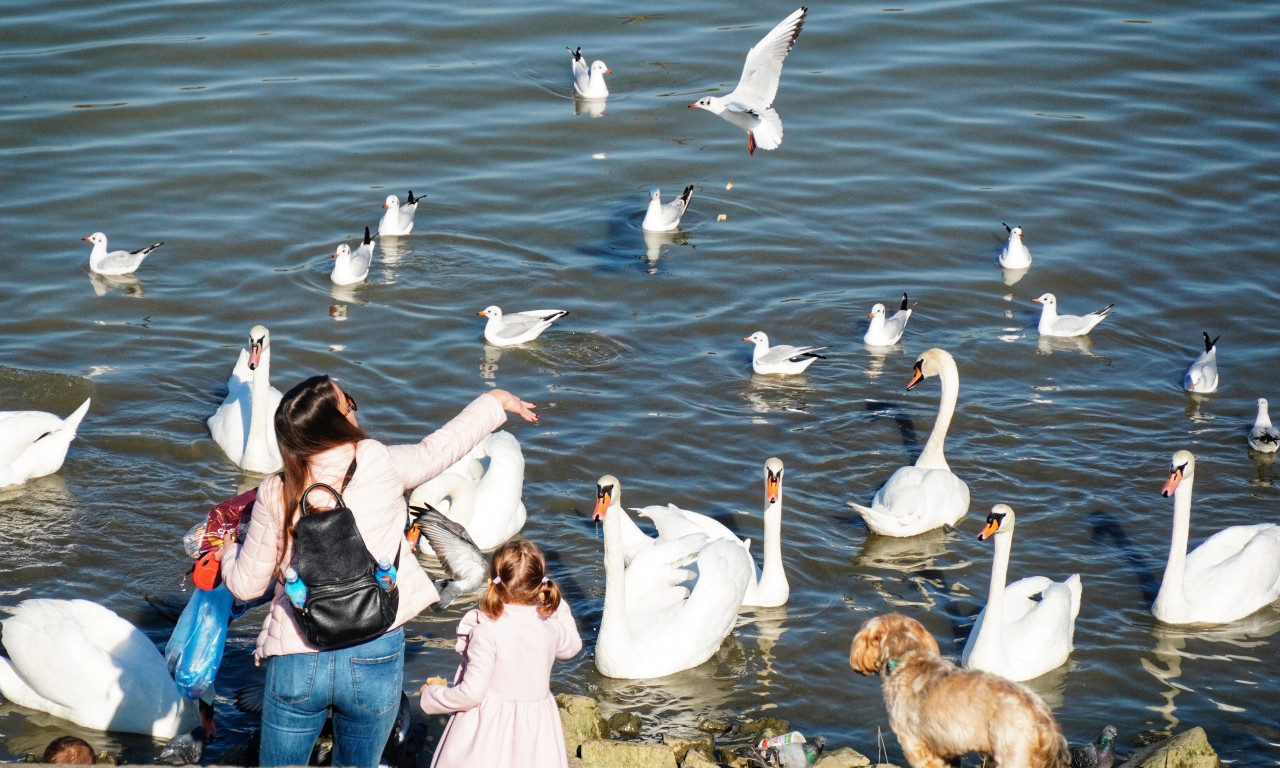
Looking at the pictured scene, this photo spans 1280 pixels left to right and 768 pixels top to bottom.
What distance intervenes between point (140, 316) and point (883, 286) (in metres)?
7.58

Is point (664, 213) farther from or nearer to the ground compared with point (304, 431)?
nearer to the ground

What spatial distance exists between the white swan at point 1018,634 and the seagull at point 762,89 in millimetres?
6590

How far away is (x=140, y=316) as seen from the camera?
13.0 m

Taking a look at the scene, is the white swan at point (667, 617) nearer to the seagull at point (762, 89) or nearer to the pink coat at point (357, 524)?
the pink coat at point (357, 524)

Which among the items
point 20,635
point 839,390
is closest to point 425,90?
point 839,390

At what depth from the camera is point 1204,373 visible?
11.7 metres

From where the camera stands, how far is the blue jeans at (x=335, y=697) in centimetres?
463

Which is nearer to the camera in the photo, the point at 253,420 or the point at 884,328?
the point at 253,420

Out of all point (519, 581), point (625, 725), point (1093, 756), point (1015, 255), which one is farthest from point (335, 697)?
point (1015, 255)

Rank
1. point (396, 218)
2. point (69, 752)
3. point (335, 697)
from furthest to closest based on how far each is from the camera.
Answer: point (396, 218) → point (69, 752) → point (335, 697)

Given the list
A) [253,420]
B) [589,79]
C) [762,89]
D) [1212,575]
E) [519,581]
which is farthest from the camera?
[589,79]

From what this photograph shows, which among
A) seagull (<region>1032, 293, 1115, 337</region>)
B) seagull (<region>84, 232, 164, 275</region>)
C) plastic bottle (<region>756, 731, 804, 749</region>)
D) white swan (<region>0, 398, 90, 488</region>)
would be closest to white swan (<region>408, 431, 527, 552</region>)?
white swan (<region>0, 398, 90, 488</region>)

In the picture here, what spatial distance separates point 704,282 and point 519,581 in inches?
382

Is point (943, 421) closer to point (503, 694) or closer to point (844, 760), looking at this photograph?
point (844, 760)
